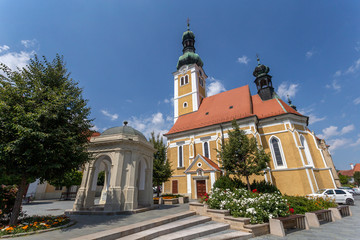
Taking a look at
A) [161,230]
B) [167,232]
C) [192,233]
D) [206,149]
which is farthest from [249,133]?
[161,230]

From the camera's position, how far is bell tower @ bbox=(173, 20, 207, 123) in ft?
108

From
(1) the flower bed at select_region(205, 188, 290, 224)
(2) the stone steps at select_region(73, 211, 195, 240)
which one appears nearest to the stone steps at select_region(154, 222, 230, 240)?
(2) the stone steps at select_region(73, 211, 195, 240)

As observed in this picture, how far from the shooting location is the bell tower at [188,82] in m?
32.8

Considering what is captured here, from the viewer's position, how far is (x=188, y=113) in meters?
32.0

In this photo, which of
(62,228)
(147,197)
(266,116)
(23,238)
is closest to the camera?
(23,238)

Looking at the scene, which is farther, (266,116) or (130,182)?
(266,116)

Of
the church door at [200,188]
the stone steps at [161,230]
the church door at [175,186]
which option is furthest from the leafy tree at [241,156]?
the church door at [175,186]

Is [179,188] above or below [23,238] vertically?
above

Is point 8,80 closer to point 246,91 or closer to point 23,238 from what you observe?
point 23,238

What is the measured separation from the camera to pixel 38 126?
718cm

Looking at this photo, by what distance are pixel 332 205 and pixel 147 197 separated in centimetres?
1242

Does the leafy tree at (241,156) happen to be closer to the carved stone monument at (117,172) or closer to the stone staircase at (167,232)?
the carved stone monument at (117,172)

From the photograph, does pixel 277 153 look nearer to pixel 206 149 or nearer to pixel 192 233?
pixel 206 149

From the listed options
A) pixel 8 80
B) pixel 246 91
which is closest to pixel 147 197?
pixel 8 80
